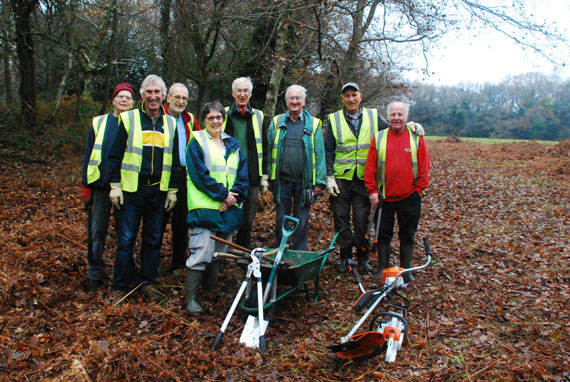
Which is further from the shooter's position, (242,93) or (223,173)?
(242,93)

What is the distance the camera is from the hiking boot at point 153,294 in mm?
4270

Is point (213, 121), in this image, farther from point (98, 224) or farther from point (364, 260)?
point (364, 260)

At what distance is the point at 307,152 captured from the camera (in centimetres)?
473

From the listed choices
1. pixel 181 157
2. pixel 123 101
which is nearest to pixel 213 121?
pixel 181 157

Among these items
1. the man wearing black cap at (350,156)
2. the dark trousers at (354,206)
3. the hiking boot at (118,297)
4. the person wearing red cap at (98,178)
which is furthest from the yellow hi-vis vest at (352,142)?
the hiking boot at (118,297)

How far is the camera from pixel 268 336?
A: 386 cm

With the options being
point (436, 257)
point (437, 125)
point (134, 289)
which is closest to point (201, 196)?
point (134, 289)

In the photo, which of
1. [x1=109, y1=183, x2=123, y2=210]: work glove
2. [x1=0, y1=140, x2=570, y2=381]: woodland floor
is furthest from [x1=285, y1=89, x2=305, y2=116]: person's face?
[x1=0, y1=140, x2=570, y2=381]: woodland floor

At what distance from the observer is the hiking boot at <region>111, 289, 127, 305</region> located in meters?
4.14

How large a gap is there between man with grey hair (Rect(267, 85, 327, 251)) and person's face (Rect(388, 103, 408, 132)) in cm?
81

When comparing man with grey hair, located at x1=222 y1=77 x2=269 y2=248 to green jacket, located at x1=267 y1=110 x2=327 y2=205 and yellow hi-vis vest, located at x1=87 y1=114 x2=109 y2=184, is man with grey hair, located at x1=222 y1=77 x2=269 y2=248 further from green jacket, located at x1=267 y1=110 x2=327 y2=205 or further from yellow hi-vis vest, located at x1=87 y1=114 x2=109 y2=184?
yellow hi-vis vest, located at x1=87 y1=114 x2=109 y2=184

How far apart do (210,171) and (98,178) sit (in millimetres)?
1178

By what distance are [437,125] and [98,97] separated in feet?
121

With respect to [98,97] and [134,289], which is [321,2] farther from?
[98,97]
